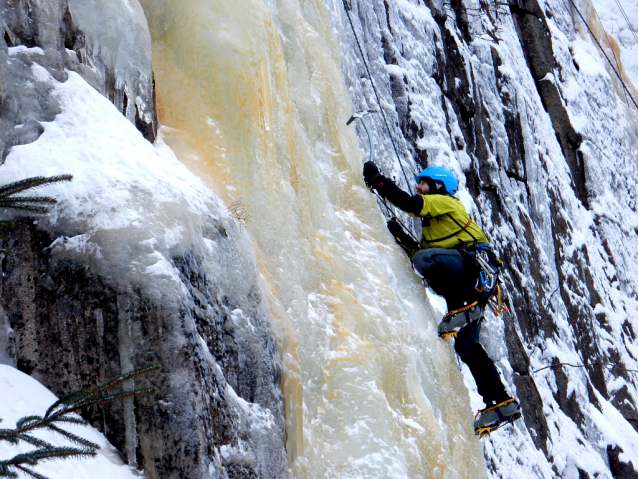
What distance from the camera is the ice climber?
15.9ft

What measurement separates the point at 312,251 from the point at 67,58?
180 centimetres

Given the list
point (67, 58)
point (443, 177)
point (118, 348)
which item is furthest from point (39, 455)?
point (443, 177)

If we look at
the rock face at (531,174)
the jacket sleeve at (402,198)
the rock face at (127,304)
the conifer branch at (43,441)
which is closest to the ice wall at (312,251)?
the jacket sleeve at (402,198)

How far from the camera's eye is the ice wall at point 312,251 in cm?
374

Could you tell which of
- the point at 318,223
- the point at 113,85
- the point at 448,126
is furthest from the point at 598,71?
the point at 113,85

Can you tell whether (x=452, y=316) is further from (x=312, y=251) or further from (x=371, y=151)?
(x=371, y=151)

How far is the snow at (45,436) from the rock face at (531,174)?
4.13 m

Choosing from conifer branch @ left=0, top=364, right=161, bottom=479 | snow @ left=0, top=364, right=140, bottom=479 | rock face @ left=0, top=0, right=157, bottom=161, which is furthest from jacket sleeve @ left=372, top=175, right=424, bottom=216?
conifer branch @ left=0, top=364, right=161, bottom=479

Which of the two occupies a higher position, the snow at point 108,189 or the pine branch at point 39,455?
the pine branch at point 39,455

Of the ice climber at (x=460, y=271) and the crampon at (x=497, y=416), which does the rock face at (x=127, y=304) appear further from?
the crampon at (x=497, y=416)

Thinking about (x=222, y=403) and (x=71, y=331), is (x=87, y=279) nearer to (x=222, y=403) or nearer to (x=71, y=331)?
(x=71, y=331)

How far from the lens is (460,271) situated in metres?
4.87

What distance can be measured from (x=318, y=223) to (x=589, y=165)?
8.06 m

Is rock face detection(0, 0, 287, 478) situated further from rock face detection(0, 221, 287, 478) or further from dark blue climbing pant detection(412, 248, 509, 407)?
dark blue climbing pant detection(412, 248, 509, 407)
